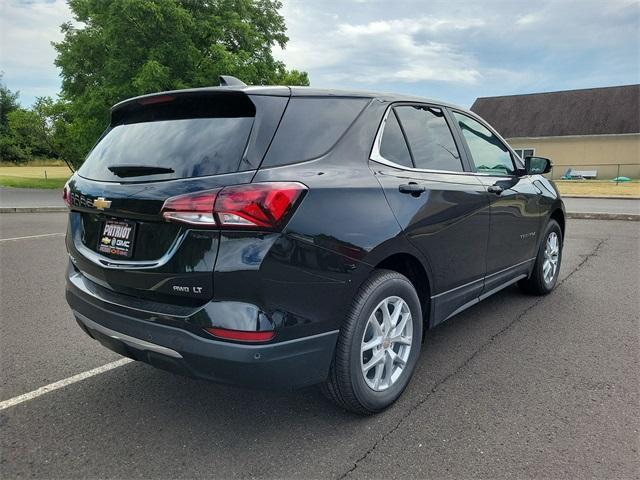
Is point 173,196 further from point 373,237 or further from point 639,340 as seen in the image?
point 639,340

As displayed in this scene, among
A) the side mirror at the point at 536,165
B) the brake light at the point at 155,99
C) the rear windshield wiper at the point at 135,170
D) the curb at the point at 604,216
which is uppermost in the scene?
the brake light at the point at 155,99

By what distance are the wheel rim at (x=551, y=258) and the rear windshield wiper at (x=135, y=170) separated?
4.08 metres

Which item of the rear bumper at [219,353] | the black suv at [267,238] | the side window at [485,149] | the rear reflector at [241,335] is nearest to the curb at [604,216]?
the side window at [485,149]

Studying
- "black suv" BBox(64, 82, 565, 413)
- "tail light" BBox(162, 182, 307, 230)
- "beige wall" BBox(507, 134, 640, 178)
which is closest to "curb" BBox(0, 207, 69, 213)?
"black suv" BBox(64, 82, 565, 413)

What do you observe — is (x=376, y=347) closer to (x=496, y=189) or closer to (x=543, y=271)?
(x=496, y=189)

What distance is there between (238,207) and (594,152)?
4031 centimetres

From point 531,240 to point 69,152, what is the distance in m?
36.9

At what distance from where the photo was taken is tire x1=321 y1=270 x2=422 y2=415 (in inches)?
103

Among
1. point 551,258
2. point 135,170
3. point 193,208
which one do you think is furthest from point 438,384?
point 551,258

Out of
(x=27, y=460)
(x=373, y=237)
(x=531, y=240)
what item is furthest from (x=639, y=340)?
(x=27, y=460)

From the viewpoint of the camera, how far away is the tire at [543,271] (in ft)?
16.6

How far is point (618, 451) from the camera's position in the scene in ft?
8.22

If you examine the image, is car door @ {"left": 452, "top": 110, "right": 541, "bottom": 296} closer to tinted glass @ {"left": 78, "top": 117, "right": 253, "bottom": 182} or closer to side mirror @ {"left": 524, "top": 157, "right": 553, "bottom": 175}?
side mirror @ {"left": 524, "top": 157, "right": 553, "bottom": 175}

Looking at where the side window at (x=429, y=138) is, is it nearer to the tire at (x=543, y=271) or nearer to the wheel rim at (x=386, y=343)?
the wheel rim at (x=386, y=343)
